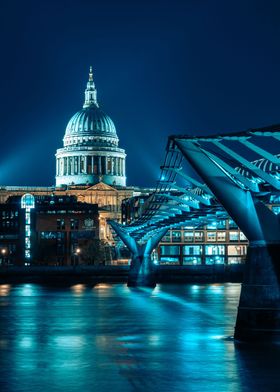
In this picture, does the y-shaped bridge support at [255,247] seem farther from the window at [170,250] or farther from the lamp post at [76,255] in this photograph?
the lamp post at [76,255]

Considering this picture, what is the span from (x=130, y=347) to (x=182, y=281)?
266 ft

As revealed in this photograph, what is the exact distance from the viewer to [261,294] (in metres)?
35.2

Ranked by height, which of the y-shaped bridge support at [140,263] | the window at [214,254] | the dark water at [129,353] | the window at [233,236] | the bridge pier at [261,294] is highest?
the window at [233,236]

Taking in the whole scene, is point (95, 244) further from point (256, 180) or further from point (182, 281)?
point (256, 180)

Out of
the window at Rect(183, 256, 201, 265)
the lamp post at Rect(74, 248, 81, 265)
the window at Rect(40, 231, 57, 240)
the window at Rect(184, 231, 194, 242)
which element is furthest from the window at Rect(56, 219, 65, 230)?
the window at Rect(184, 231, 194, 242)

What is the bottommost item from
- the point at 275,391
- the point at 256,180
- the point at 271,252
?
the point at 275,391

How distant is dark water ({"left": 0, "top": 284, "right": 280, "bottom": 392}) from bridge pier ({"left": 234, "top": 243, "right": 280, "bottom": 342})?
1258mm

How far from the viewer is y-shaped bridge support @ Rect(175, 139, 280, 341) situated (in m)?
34.9

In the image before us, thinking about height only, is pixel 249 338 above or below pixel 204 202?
below

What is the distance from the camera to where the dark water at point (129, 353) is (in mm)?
26250

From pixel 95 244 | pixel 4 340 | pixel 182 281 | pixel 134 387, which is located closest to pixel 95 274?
pixel 182 281

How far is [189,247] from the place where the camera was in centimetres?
14600

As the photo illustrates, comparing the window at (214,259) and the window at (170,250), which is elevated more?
the window at (170,250)

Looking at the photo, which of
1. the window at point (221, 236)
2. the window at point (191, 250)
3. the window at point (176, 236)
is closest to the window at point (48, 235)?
the window at point (176, 236)
